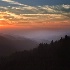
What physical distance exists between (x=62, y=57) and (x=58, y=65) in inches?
354

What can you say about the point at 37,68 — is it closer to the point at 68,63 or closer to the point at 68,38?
the point at 68,63

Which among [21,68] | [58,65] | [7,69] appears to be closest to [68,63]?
[58,65]

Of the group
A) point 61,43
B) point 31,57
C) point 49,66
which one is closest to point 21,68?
point 31,57

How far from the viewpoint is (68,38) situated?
13225 centimetres

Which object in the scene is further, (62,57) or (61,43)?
(61,43)

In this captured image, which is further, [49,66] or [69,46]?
[69,46]

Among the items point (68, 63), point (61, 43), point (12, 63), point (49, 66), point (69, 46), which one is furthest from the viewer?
point (12, 63)

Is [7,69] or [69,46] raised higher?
[69,46]

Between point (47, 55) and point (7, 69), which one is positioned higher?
point (47, 55)

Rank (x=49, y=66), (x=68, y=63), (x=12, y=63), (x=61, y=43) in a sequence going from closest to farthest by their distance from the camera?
(x=68, y=63), (x=49, y=66), (x=61, y=43), (x=12, y=63)

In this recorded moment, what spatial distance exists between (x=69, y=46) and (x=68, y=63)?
61.6ft

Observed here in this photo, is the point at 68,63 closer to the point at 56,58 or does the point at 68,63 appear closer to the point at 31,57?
the point at 56,58

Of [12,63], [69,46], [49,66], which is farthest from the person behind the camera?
[12,63]

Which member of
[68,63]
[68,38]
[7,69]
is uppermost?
[68,38]
